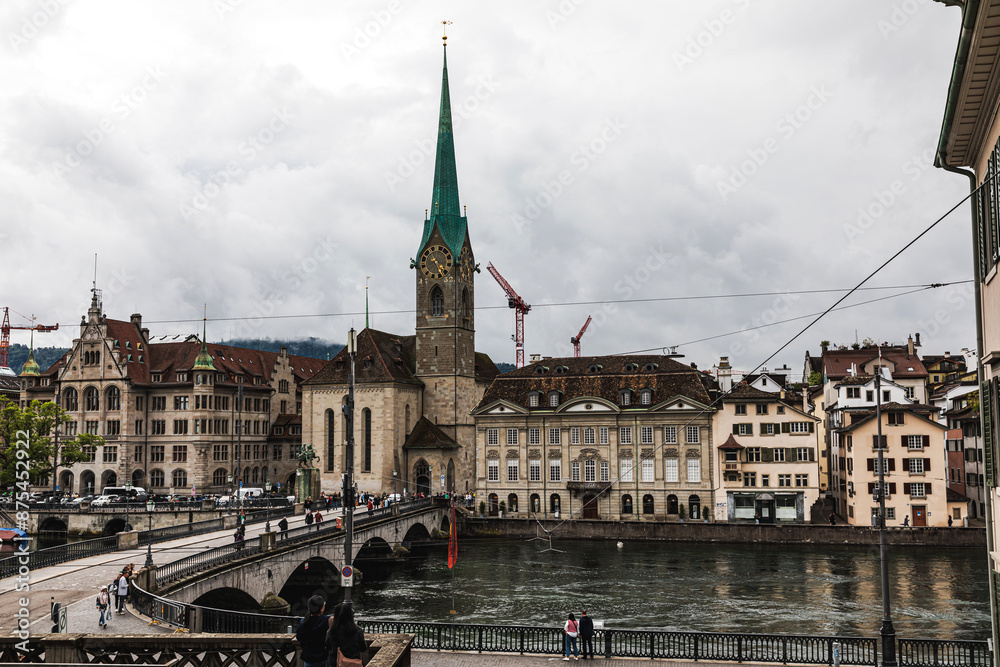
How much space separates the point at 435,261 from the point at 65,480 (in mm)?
43648

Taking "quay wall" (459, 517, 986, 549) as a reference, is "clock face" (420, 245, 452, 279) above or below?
above

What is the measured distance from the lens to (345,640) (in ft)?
41.1

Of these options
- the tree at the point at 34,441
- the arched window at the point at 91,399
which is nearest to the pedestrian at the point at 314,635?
the tree at the point at 34,441

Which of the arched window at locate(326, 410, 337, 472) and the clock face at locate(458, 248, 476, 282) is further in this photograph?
the clock face at locate(458, 248, 476, 282)

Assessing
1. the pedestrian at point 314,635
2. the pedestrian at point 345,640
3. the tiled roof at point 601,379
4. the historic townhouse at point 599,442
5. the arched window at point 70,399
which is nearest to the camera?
the pedestrian at point 345,640

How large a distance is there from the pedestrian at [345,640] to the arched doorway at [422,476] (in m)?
76.0

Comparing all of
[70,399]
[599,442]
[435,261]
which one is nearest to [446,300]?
[435,261]

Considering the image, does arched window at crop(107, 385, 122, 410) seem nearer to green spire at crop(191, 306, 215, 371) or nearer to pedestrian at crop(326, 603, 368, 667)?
green spire at crop(191, 306, 215, 371)

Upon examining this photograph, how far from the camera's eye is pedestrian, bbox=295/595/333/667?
12773 mm

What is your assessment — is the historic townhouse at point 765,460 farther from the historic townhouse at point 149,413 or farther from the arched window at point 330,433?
the historic townhouse at point 149,413

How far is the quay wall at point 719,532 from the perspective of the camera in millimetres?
63500

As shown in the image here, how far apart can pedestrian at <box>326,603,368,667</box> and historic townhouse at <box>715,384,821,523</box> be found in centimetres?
6356

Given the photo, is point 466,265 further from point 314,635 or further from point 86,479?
point 314,635

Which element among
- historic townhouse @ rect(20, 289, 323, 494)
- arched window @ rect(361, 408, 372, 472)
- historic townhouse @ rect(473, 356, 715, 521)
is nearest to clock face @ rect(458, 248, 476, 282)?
historic townhouse @ rect(473, 356, 715, 521)
